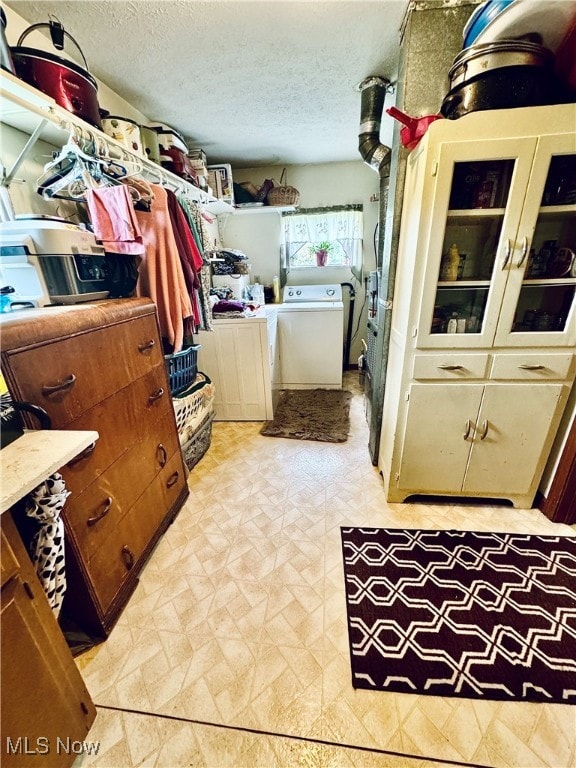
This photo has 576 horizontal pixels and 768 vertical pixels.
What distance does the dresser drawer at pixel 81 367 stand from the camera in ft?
2.72

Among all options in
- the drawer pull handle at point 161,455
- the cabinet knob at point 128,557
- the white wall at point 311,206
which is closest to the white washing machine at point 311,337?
the white wall at point 311,206

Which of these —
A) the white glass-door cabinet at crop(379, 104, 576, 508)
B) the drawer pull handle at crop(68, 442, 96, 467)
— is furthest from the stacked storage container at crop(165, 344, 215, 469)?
the white glass-door cabinet at crop(379, 104, 576, 508)

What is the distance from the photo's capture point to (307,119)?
2.24m

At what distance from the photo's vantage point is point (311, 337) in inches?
123

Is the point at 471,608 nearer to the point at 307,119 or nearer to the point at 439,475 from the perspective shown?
the point at 439,475

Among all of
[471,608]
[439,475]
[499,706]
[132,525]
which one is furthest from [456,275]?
[132,525]

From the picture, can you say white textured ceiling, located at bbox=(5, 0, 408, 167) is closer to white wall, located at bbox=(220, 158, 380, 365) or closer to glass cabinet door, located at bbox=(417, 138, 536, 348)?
glass cabinet door, located at bbox=(417, 138, 536, 348)

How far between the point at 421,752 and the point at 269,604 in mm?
610

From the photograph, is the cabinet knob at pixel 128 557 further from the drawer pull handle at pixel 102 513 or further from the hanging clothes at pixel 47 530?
the hanging clothes at pixel 47 530

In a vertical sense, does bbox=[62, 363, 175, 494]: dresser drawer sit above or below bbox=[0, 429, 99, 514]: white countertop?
below

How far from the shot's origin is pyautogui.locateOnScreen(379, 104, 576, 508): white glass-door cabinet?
1188mm

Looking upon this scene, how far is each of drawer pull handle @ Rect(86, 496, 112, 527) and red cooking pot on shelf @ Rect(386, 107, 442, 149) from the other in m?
1.92

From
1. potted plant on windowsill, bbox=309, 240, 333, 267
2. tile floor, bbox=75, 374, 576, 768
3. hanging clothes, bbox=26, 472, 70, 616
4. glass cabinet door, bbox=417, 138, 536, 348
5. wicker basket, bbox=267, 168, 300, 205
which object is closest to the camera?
hanging clothes, bbox=26, 472, 70, 616

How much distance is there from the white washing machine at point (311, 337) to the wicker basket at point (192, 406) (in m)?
1.18
